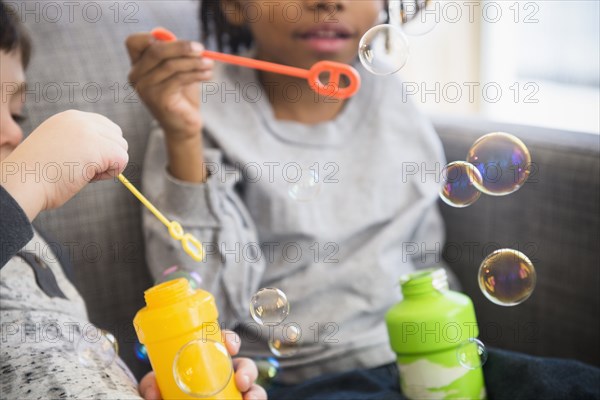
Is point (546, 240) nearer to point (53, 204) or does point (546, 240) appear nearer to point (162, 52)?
point (162, 52)

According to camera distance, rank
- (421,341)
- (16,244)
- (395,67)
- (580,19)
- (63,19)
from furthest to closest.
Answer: (580,19) → (63,19) → (395,67) → (421,341) → (16,244)

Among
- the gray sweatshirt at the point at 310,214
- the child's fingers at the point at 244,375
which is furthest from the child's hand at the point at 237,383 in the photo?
the gray sweatshirt at the point at 310,214

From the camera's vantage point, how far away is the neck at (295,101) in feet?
3.88

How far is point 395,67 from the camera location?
97 cm

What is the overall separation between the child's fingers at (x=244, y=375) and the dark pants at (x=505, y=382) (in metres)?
0.15

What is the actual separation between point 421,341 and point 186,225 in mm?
363

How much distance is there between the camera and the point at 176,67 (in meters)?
0.95

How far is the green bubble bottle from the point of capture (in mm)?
825

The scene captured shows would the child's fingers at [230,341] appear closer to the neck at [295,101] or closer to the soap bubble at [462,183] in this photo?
the soap bubble at [462,183]

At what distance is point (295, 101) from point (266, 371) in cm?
44

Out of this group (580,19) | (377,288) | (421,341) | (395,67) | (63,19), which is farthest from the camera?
(580,19)

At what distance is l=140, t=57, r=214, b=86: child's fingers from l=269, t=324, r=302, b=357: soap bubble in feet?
1.14

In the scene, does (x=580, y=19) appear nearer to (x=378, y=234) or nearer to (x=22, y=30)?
(x=378, y=234)

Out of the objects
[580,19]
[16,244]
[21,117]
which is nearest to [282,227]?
[21,117]
